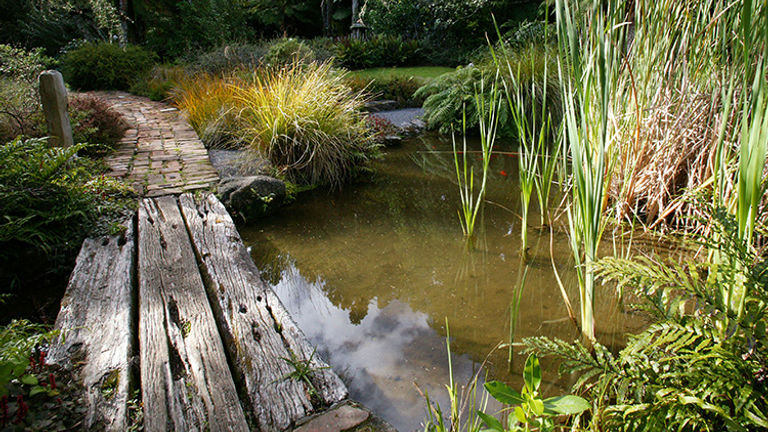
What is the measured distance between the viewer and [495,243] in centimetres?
305

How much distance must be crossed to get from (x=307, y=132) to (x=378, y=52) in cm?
802

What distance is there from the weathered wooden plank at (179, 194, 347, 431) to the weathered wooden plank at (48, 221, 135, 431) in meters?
0.36

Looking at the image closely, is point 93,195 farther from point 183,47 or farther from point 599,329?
point 183,47

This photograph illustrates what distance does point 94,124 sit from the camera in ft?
15.9

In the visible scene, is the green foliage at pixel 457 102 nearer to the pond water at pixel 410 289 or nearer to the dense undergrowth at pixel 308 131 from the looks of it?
the dense undergrowth at pixel 308 131

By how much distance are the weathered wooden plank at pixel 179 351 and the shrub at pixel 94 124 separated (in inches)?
102

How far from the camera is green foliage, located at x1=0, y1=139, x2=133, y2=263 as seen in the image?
249 centimetres

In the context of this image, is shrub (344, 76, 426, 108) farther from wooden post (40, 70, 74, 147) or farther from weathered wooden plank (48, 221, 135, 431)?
weathered wooden plank (48, 221, 135, 431)

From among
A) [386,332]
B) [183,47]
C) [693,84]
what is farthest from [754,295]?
[183,47]

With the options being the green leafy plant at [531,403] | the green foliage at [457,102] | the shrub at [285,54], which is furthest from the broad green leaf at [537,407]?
the shrub at [285,54]

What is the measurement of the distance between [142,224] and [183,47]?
1160 cm

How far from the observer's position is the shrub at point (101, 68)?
9094 millimetres

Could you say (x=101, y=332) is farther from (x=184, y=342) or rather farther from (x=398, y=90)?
(x=398, y=90)

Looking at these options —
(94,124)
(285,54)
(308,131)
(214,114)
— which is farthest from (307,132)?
(285,54)
